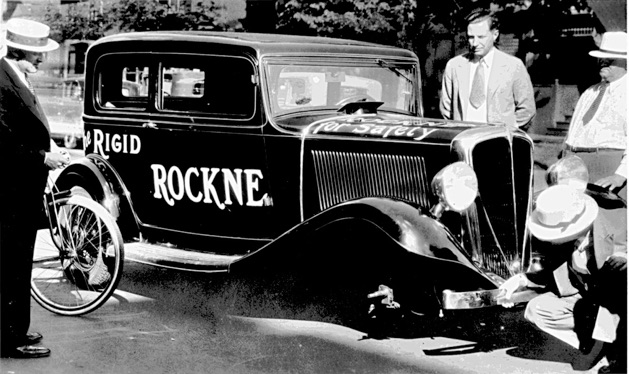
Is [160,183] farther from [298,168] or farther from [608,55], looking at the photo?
[608,55]

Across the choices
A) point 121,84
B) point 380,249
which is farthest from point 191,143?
point 380,249

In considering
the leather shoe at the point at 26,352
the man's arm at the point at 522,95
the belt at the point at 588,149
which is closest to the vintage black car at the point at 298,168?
the belt at the point at 588,149

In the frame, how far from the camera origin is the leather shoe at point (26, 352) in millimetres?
3990

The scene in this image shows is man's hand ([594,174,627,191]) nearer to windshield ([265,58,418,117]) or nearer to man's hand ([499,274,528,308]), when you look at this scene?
man's hand ([499,274,528,308])

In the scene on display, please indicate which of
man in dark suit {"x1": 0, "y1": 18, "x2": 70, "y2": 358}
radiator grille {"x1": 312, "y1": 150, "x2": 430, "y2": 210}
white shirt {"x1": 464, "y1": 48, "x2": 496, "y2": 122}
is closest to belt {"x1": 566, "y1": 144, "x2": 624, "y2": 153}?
white shirt {"x1": 464, "y1": 48, "x2": 496, "y2": 122}

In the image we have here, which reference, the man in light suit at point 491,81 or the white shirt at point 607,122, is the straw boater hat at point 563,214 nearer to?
the white shirt at point 607,122

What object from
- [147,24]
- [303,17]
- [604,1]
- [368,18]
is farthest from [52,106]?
[604,1]

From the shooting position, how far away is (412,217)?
3877mm

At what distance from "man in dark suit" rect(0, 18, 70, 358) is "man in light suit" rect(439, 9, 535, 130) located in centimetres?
284

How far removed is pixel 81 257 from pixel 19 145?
4.34ft

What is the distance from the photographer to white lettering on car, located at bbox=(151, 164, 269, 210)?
4.79 m

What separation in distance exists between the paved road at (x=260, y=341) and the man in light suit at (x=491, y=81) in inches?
54.7

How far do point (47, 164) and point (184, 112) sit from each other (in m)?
1.23

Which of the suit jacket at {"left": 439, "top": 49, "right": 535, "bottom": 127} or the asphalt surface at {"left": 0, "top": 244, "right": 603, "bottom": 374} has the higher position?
the suit jacket at {"left": 439, "top": 49, "right": 535, "bottom": 127}
